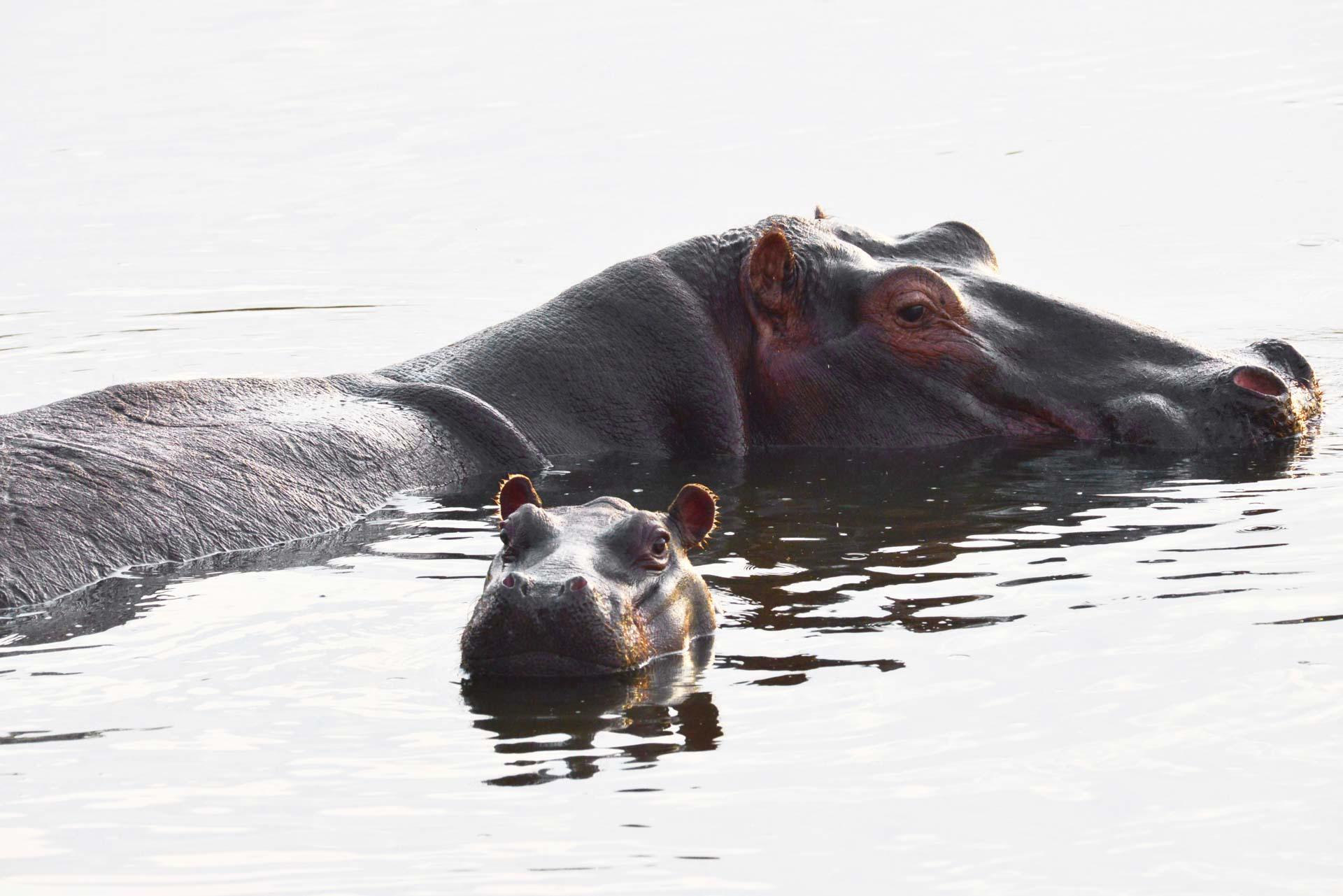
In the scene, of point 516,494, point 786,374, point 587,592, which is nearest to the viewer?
point 587,592

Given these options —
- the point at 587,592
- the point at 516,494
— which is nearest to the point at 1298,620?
the point at 587,592

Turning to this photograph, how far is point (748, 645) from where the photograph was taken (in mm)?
8523

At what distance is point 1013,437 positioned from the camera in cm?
1190

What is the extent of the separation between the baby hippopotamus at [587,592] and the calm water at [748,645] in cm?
12

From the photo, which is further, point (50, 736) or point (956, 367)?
point (956, 367)

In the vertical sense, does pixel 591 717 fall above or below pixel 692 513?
below

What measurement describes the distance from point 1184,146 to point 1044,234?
4.83m

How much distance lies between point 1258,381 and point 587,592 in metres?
4.97

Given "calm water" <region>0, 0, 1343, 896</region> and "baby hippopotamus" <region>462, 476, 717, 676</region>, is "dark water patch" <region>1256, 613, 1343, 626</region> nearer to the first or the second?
"calm water" <region>0, 0, 1343, 896</region>

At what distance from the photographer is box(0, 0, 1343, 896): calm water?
21.1 ft

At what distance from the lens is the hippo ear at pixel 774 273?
38.2 ft

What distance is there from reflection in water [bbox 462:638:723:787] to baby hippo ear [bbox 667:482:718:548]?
846mm

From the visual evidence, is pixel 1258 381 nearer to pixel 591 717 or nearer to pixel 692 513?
pixel 692 513

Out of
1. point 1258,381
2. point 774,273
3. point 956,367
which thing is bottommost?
point 1258,381
